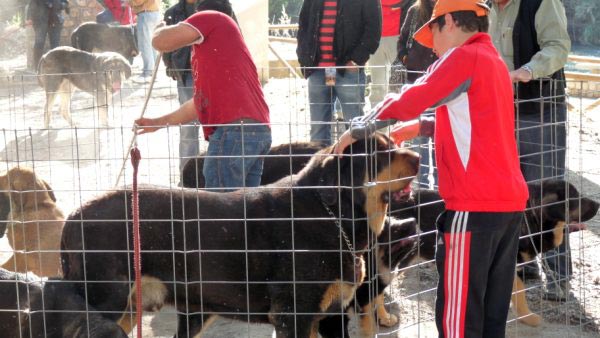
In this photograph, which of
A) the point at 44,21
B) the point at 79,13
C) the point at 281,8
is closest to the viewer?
the point at 44,21

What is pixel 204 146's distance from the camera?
31.2 feet

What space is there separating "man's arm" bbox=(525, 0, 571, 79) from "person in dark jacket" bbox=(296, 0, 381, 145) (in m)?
2.76

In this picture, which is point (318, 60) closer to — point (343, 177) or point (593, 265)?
point (593, 265)

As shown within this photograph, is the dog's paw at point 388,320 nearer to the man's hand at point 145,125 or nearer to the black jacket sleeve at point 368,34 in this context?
the man's hand at point 145,125

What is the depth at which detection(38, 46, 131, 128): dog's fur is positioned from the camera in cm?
1355

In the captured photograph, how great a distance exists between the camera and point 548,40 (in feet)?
19.7

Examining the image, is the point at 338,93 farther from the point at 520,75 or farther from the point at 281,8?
the point at 281,8

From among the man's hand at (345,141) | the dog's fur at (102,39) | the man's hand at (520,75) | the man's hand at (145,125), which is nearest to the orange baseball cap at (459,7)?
the man's hand at (345,141)

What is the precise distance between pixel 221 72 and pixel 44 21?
14.6 m

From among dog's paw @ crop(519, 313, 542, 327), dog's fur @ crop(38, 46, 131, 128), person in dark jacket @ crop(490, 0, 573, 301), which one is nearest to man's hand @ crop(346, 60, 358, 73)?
person in dark jacket @ crop(490, 0, 573, 301)

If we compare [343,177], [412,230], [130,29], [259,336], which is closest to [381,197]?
[343,177]

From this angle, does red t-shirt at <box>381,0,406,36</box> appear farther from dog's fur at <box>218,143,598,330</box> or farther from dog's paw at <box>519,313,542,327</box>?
dog's paw at <box>519,313,542,327</box>

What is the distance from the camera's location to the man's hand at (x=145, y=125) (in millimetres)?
4961

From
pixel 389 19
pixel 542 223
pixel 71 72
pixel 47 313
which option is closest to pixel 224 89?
pixel 47 313
